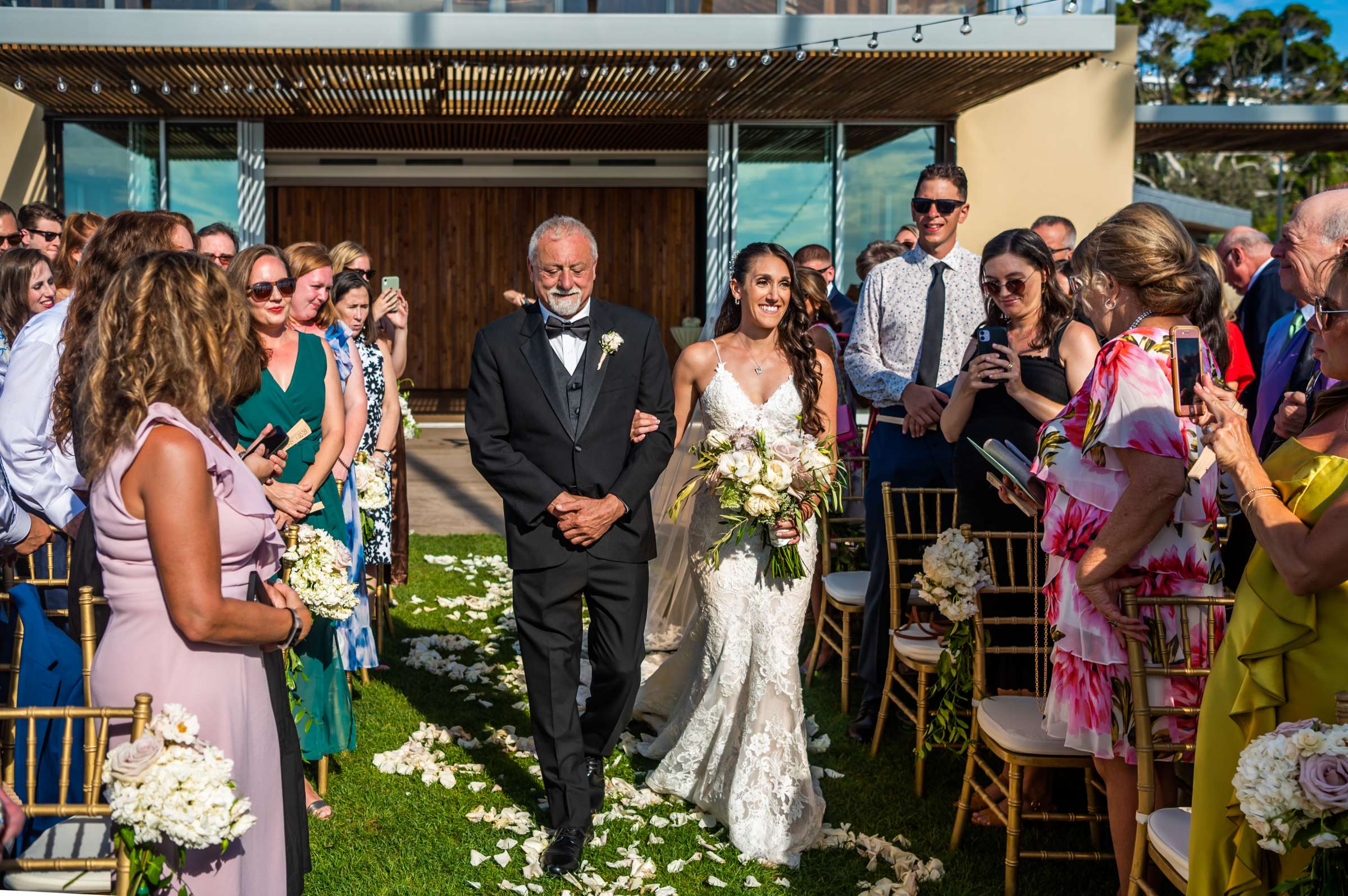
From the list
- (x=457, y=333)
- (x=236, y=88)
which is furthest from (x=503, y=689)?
(x=457, y=333)

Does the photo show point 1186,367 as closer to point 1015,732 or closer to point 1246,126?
point 1015,732

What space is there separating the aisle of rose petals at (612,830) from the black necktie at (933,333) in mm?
1881

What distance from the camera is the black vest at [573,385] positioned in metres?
4.56

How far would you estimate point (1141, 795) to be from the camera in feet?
10.8

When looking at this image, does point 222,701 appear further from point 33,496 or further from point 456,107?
point 456,107

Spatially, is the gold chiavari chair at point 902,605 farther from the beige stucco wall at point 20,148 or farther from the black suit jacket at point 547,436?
the beige stucco wall at point 20,148

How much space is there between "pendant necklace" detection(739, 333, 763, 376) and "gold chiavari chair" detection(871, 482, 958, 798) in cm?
77

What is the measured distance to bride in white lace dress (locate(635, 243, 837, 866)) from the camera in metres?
4.68

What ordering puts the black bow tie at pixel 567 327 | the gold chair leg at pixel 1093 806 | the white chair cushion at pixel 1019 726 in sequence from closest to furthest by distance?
the white chair cushion at pixel 1019 726 → the gold chair leg at pixel 1093 806 → the black bow tie at pixel 567 327

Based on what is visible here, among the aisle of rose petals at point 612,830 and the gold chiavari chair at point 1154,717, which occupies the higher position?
the gold chiavari chair at point 1154,717

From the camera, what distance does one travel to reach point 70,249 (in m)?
5.57

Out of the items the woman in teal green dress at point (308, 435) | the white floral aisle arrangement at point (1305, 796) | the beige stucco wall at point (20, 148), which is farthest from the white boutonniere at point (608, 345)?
the beige stucco wall at point (20, 148)

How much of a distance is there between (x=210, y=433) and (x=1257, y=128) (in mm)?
17755

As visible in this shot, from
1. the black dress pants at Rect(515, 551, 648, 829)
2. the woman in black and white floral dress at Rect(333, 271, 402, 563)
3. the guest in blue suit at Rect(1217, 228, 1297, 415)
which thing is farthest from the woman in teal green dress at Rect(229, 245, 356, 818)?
the guest in blue suit at Rect(1217, 228, 1297, 415)
